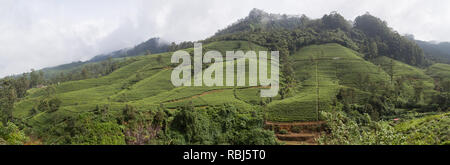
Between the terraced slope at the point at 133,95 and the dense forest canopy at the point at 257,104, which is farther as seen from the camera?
the terraced slope at the point at 133,95

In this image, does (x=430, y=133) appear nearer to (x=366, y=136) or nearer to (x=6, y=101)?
(x=366, y=136)

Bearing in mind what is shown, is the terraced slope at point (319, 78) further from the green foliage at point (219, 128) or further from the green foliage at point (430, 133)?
the green foliage at point (430, 133)

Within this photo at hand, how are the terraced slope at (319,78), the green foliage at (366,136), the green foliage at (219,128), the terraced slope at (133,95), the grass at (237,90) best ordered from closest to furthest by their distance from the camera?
the green foliage at (366,136), the green foliage at (219,128), the terraced slope at (319,78), the grass at (237,90), the terraced slope at (133,95)

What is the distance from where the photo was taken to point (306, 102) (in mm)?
33938

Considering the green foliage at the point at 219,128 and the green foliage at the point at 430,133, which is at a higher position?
the green foliage at the point at 430,133

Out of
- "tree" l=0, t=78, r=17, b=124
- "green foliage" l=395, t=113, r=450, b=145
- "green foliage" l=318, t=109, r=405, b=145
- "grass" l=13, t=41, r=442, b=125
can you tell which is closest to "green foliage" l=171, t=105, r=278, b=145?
"grass" l=13, t=41, r=442, b=125

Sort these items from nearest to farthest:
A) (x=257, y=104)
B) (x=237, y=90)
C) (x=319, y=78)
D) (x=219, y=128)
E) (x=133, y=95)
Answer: (x=219, y=128), (x=257, y=104), (x=237, y=90), (x=133, y=95), (x=319, y=78)

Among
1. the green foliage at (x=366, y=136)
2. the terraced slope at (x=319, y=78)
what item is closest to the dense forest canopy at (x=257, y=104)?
the green foliage at (x=366, y=136)

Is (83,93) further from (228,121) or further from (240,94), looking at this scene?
(228,121)

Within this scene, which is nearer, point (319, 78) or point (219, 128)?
point (219, 128)

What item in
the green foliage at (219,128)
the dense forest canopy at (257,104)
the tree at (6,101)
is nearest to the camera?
the dense forest canopy at (257,104)

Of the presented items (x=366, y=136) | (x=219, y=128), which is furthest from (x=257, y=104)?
(x=366, y=136)
